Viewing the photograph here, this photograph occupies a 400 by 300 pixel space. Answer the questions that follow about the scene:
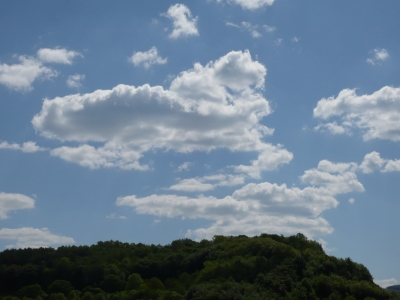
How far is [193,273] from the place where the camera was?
73.2m

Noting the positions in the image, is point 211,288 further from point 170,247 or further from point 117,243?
point 117,243

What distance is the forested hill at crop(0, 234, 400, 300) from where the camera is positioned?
185 feet

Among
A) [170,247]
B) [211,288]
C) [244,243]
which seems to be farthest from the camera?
[170,247]

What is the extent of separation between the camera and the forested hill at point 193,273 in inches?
2222

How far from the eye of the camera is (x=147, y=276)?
253 feet

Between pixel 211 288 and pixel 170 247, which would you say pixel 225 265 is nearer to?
pixel 211 288

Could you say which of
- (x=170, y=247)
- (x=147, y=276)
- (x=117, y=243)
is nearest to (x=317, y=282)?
(x=147, y=276)

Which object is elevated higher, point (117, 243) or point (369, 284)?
point (117, 243)

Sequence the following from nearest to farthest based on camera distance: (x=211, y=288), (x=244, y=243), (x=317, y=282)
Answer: (x=211, y=288) < (x=317, y=282) < (x=244, y=243)

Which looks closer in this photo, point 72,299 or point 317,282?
point 317,282

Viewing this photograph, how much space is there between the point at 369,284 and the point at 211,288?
760 inches

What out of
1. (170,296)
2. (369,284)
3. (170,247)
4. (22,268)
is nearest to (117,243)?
(170,247)

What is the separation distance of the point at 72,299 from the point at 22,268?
21.3 meters

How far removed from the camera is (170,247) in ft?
310
